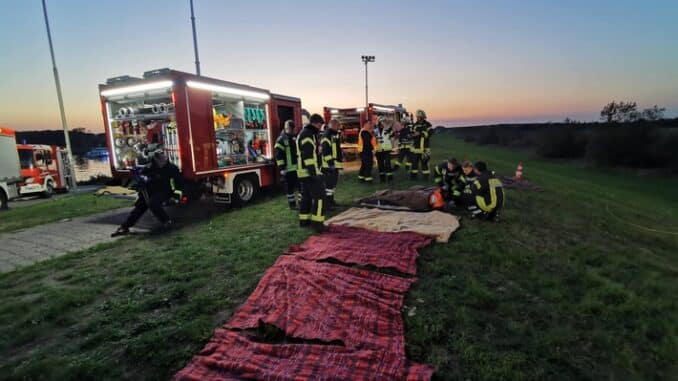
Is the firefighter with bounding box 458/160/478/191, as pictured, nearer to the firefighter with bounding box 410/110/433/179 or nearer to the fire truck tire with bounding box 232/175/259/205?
the firefighter with bounding box 410/110/433/179

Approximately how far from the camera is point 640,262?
16.0 feet

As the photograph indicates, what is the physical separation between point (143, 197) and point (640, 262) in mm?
8179

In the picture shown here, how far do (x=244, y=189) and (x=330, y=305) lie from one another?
20.0 feet

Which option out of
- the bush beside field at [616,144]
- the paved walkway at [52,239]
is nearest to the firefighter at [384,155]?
the paved walkway at [52,239]

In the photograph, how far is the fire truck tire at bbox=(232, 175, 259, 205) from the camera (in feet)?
27.6

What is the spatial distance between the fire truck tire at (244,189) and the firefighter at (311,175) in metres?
2.86

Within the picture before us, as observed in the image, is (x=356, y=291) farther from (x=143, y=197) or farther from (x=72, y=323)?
(x=143, y=197)

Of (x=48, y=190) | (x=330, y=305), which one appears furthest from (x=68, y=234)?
(x=48, y=190)

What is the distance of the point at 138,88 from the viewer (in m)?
7.16

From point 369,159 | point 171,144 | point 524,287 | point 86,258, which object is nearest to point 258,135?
point 171,144

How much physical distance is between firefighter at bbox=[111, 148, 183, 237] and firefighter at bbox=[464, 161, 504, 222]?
A: 18.2 feet

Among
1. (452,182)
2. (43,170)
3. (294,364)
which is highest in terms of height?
(43,170)

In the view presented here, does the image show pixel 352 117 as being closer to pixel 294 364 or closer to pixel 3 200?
pixel 3 200

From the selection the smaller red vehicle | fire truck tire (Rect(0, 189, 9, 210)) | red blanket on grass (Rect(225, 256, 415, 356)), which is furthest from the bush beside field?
the smaller red vehicle
